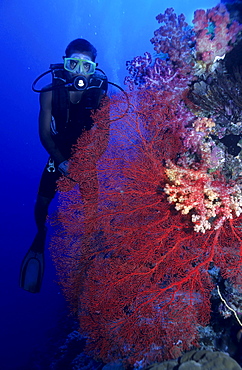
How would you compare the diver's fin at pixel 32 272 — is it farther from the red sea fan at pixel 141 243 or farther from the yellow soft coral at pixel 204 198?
the yellow soft coral at pixel 204 198

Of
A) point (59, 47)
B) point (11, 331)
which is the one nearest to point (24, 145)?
point (59, 47)

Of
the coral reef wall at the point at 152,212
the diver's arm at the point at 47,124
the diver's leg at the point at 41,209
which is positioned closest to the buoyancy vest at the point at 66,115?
the diver's arm at the point at 47,124

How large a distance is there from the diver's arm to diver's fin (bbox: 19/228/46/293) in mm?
2212

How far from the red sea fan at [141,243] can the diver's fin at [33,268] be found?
2.19 m

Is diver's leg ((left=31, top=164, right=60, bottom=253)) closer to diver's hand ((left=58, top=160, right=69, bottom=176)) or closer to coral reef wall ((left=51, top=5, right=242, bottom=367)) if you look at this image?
diver's hand ((left=58, top=160, right=69, bottom=176))

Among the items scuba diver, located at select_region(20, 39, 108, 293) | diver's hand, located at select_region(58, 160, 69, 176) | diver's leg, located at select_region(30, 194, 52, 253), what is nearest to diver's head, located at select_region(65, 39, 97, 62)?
scuba diver, located at select_region(20, 39, 108, 293)

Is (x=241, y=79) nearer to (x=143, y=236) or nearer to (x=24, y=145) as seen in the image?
(x=143, y=236)

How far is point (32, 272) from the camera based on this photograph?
549 cm

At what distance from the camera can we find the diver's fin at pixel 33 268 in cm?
548

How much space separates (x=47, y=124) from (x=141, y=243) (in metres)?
2.96

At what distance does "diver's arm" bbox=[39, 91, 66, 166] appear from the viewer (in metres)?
4.35

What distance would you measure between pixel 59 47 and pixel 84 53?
248ft

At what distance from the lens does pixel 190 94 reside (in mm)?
3328

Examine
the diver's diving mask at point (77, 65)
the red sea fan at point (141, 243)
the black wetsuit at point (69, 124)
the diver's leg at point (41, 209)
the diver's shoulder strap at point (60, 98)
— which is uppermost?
the diver's diving mask at point (77, 65)
